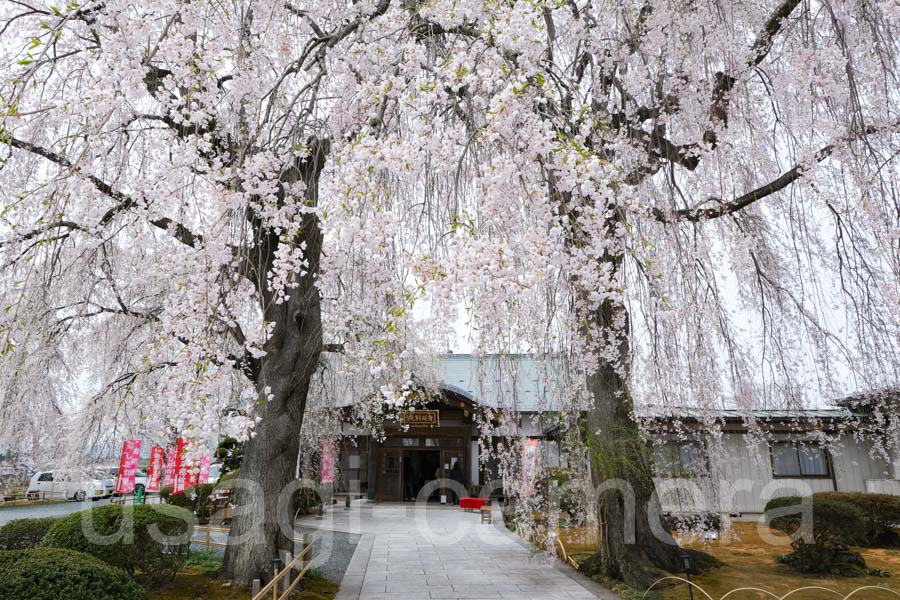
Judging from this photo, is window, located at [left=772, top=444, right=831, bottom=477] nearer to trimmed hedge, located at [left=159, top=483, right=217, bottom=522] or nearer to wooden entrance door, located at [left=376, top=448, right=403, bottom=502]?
wooden entrance door, located at [left=376, top=448, right=403, bottom=502]

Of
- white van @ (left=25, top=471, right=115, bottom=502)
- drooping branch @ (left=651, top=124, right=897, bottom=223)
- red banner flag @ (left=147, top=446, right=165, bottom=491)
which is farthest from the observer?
white van @ (left=25, top=471, right=115, bottom=502)

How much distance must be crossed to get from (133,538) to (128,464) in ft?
12.8

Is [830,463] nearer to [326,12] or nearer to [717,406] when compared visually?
[717,406]

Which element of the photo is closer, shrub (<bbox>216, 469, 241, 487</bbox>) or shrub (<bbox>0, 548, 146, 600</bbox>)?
shrub (<bbox>0, 548, 146, 600</bbox>)

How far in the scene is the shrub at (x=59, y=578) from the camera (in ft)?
12.1

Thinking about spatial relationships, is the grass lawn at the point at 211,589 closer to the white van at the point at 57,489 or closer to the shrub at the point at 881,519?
the shrub at the point at 881,519

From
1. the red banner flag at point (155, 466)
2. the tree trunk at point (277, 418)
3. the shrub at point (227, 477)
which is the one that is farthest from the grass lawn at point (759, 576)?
the red banner flag at point (155, 466)

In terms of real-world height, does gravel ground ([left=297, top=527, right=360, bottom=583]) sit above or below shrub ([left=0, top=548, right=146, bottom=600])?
below

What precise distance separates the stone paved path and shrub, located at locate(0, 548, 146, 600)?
2.93 m

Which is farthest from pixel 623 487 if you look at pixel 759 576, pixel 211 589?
pixel 211 589

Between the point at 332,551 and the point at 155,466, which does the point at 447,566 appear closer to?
the point at 332,551

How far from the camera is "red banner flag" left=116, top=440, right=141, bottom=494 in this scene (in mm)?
9359

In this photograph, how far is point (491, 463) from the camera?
1911 centimetres

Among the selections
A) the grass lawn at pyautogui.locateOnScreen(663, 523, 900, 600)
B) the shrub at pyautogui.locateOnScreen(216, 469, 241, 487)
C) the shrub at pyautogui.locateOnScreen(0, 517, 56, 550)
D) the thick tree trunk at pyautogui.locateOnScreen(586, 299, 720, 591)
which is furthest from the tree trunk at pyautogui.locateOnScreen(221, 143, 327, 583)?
the shrub at pyautogui.locateOnScreen(216, 469, 241, 487)
